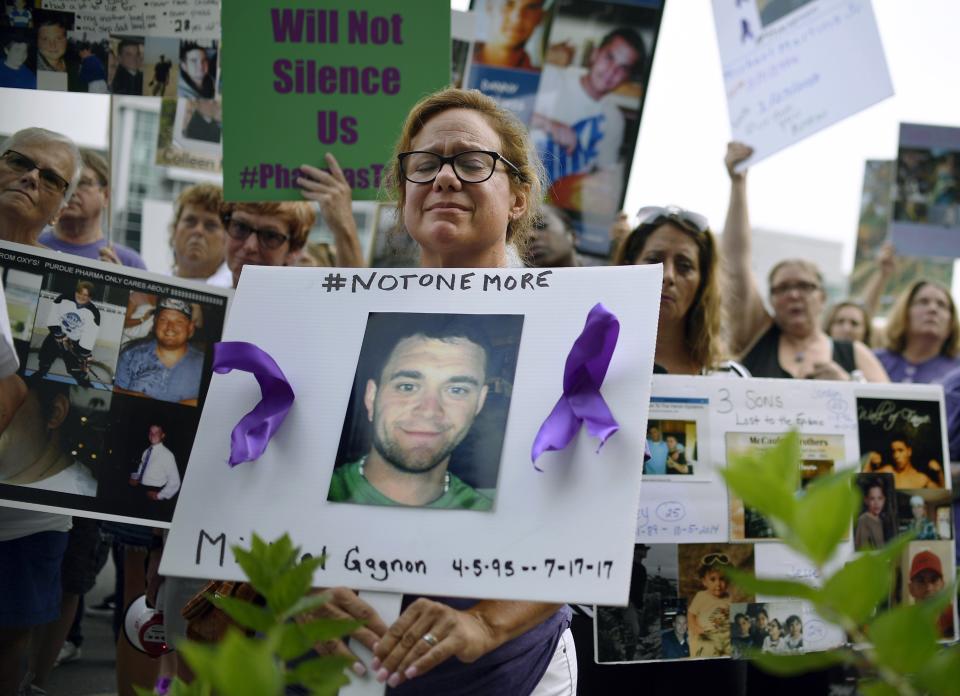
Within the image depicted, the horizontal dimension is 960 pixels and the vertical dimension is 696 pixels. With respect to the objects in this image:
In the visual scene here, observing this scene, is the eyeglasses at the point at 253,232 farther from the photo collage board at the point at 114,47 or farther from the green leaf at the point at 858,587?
the green leaf at the point at 858,587

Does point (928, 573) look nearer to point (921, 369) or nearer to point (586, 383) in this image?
point (586, 383)

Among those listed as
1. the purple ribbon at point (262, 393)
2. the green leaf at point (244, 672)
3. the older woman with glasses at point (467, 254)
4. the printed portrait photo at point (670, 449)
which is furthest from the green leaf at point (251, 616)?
the printed portrait photo at point (670, 449)

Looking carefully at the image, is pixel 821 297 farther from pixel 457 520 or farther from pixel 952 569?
pixel 457 520

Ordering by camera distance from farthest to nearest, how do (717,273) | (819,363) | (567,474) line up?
(819,363) < (717,273) < (567,474)

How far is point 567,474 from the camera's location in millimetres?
1379

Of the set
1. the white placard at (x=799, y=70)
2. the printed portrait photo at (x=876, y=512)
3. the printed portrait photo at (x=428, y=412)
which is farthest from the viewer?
the white placard at (x=799, y=70)

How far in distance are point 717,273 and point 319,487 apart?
162cm

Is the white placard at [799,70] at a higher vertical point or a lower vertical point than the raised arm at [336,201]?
higher

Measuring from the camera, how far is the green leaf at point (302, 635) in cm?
56

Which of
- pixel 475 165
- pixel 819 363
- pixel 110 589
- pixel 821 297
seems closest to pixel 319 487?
pixel 475 165

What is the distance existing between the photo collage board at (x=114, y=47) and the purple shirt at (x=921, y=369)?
135 inches

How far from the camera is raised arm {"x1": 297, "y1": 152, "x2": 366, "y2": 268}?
278 centimetres

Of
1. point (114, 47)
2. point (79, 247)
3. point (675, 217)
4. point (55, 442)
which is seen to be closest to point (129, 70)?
point (114, 47)

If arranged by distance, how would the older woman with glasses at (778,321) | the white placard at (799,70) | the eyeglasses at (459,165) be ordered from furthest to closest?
the white placard at (799,70) < the older woman with glasses at (778,321) < the eyeglasses at (459,165)
